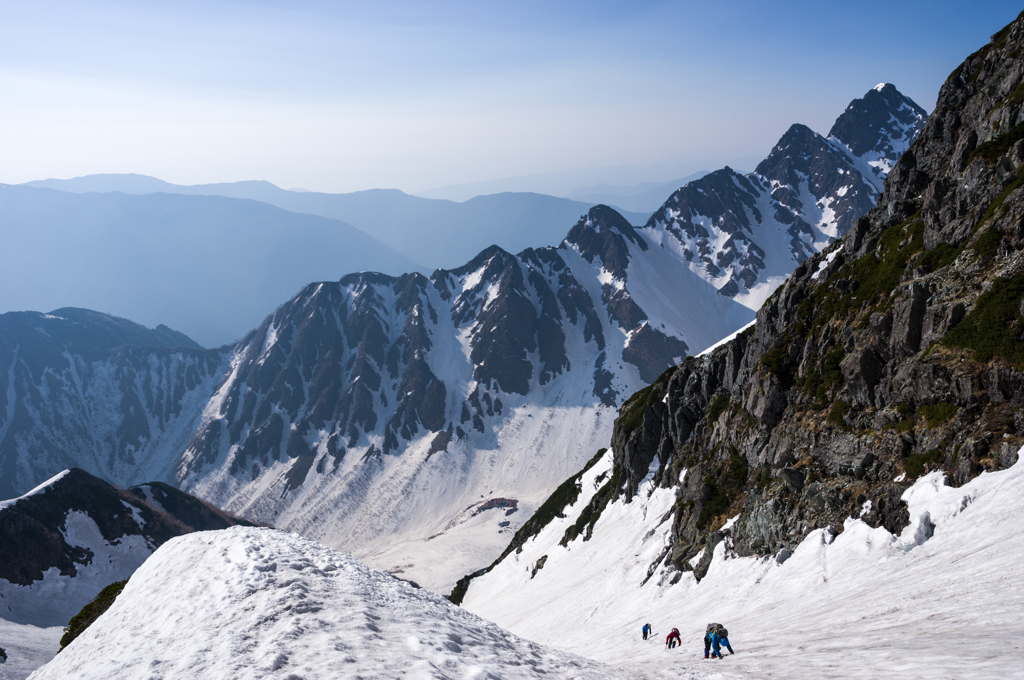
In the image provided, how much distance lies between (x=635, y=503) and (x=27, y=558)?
115666mm

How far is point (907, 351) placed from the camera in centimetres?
3512

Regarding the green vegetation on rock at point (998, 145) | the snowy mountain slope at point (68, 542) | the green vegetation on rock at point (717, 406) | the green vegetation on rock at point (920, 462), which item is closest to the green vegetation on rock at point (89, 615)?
the green vegetation on rock at point (920, 462)

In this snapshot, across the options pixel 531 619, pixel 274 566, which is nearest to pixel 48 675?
pixel 274 566

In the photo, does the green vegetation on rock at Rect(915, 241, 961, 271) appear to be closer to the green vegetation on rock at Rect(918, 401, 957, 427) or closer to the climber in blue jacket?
the green vegetation on rock at Rect(918, 401, 957, 427)

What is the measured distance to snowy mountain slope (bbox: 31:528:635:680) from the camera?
58.0 ft

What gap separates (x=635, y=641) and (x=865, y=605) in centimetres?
1665

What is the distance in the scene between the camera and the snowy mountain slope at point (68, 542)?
99938 mm

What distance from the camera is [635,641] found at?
36.8 metres

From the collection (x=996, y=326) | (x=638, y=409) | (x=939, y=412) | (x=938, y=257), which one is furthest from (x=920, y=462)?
(x=638, y=409)

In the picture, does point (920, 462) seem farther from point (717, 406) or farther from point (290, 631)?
point (290, 631)

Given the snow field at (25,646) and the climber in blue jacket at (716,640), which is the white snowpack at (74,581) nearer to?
the snow field at (25,646)

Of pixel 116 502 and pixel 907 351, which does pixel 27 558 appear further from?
pixel 907 351

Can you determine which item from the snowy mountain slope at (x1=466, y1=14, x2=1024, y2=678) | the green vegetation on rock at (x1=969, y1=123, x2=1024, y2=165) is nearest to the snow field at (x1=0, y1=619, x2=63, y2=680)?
the snowy mountain slope at (x1=466, y1=14, x2=1024, y2=678)

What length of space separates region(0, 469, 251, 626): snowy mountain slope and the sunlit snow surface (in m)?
104
